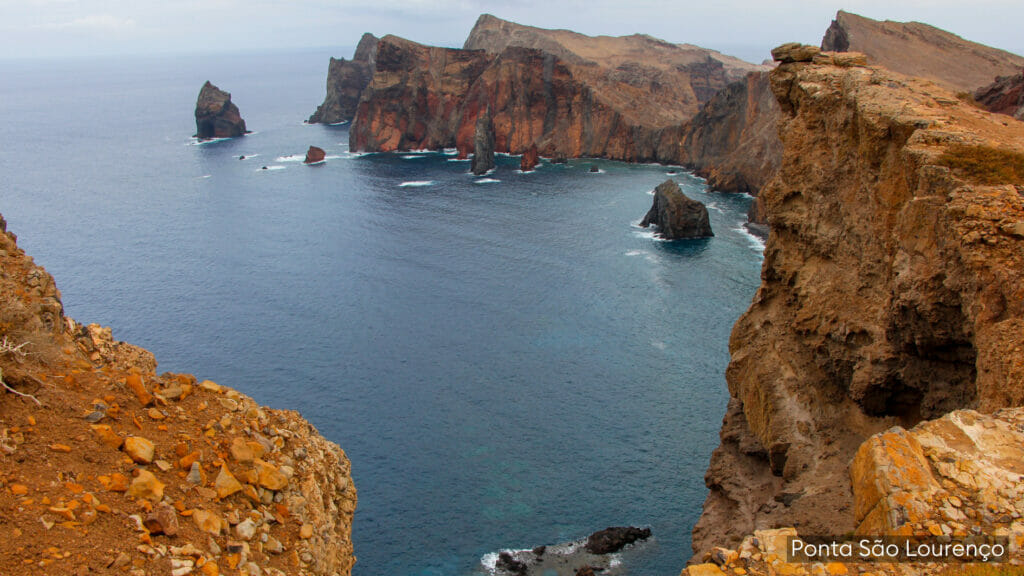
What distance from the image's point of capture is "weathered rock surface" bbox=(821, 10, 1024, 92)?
12306cm

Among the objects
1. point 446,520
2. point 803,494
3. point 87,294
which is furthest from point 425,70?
point 803,494

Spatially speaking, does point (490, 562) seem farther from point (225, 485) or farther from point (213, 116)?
point (213, 116)

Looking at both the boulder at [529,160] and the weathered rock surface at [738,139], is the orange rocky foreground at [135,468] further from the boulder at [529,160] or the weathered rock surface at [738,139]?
the boulder at [529,160]

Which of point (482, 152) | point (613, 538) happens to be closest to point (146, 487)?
point (613, 538)

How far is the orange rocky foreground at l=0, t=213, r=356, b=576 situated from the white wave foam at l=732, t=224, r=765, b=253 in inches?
3395

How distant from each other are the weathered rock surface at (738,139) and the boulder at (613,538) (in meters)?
90.1

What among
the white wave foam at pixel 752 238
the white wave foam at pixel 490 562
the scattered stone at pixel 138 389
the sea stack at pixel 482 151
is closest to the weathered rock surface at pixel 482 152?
the sea stack at pixel 482 151

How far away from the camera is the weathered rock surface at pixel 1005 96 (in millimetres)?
85456

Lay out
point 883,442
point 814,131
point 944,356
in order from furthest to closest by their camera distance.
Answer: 1. point 814,131
2. point 944,356
3. point 883,442

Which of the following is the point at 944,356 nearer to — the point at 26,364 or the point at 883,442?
the point at 883,442

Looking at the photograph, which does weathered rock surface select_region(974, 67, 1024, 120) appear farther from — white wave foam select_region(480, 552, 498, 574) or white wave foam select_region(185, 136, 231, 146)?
white wave foam select_region(185, 136, 231, 146)

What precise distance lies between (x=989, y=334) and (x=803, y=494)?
897cm

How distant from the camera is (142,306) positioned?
76688 mm

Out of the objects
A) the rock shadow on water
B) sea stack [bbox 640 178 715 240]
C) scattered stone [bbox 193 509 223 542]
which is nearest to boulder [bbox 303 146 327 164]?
sea stack [bbox 640 178 715 240]
